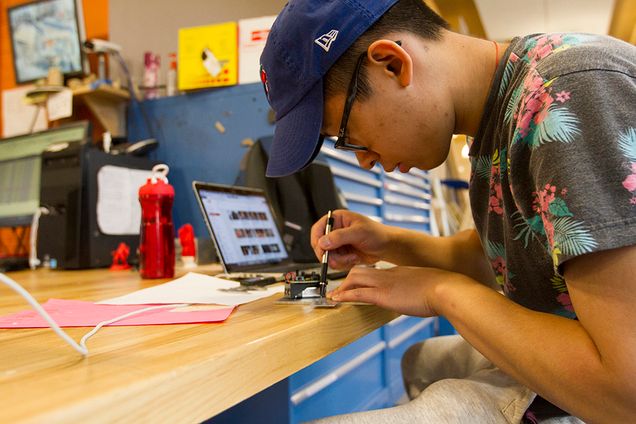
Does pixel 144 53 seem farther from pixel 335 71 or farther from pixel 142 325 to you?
pixel 142 325

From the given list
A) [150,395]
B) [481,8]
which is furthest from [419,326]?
[481,8]

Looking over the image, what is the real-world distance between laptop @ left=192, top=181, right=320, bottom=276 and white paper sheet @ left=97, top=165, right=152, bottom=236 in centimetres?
54

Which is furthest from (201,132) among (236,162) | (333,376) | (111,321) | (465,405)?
(465,405)

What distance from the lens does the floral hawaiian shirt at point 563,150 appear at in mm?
467

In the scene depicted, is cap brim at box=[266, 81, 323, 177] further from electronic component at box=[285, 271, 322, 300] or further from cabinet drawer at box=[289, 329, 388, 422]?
cabinet drawer at box=[289, 329, 388, 422]

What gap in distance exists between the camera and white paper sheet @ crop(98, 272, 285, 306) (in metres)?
0.73

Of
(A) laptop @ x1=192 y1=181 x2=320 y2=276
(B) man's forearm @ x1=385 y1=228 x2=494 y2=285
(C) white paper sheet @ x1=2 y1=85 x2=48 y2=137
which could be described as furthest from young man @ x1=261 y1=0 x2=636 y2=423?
(C) white paper sheet @ x1=2 y1=85 x2=48 y2=137

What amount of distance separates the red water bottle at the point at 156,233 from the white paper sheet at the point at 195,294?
19cm

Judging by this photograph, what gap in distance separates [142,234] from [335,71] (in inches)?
26.2

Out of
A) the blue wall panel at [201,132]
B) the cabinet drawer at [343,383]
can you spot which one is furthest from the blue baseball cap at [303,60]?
the blue wall panel at [201,132]

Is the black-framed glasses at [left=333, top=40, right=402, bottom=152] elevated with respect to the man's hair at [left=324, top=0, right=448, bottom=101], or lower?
lower

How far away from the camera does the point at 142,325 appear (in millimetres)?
574

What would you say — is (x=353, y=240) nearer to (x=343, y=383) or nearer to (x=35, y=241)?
(x=343, y=383)

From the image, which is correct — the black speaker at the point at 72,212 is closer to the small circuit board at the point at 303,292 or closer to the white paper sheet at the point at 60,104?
the white paper sheet at the point at 60,104
